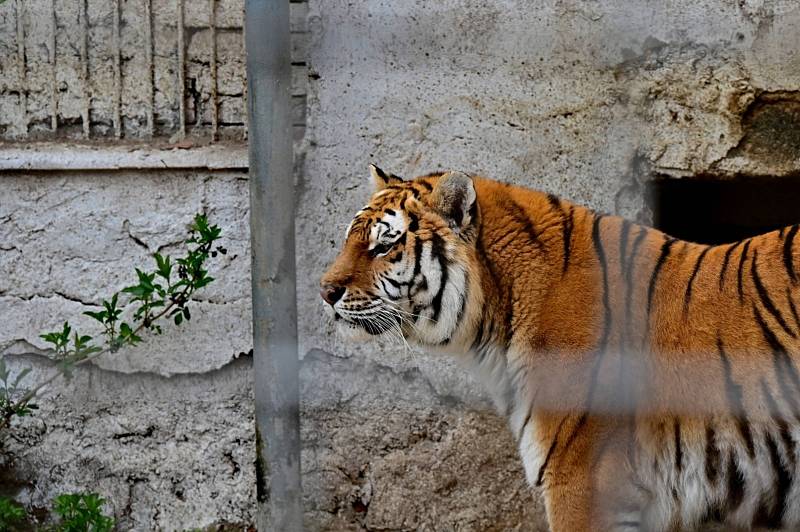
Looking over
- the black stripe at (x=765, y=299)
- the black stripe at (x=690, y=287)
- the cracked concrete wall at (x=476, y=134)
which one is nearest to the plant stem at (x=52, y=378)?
the cracked concrete wall at (x=476, y=134)

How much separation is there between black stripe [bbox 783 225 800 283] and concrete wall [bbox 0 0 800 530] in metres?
0.44

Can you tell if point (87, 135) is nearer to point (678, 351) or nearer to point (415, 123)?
point (415, 123)

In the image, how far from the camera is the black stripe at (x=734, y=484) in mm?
2172

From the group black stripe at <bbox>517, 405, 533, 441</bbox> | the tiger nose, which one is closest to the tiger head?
the tiger nose

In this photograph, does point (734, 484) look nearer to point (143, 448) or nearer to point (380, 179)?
point (380, 179)

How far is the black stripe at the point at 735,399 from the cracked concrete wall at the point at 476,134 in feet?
1.97

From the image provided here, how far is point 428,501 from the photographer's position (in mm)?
2699

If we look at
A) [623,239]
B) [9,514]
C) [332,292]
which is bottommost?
[9,514]

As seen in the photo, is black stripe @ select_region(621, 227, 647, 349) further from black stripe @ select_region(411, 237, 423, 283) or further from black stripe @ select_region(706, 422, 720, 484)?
black stripe @ select_region(411, 237, 423, 283)

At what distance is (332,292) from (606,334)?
0.52 m

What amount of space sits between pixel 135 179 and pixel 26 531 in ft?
2.77

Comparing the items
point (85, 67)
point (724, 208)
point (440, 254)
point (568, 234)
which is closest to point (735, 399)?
point (568, 234)

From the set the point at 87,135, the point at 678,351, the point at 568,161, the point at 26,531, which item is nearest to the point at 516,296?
the point at 678,351

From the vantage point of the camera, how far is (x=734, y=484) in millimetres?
2191
